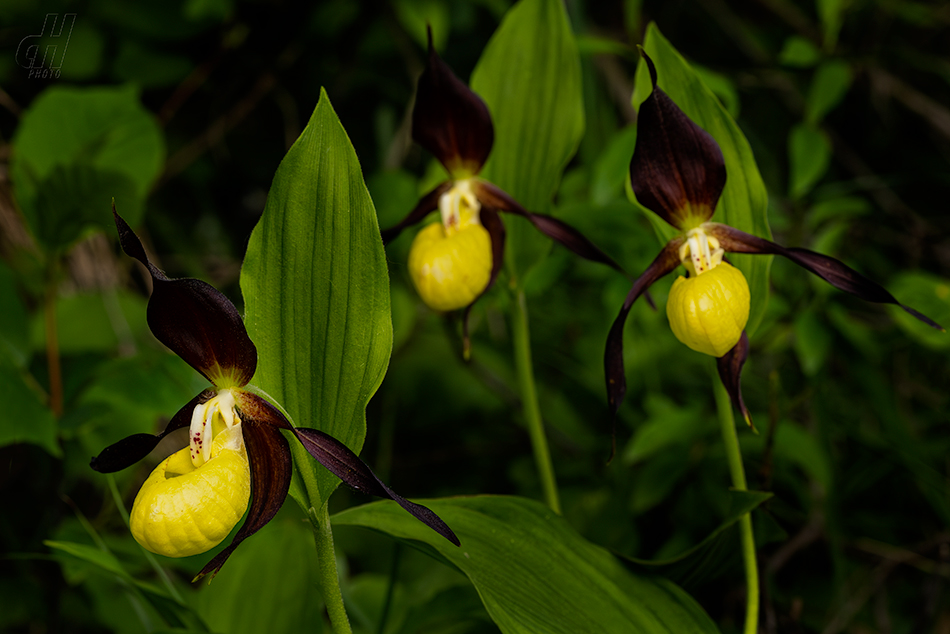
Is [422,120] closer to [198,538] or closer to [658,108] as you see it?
[658,108]

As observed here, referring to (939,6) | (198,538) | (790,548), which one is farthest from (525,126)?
(939,6)

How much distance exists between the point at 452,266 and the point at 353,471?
1.46 ft

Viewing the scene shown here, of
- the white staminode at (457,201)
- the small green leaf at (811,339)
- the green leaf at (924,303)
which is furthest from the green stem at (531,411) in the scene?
the green leaf at (924,303)

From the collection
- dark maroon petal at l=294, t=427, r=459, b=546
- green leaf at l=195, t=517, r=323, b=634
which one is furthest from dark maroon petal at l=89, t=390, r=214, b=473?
green leaf at l=195, t=517, r=323, b=634

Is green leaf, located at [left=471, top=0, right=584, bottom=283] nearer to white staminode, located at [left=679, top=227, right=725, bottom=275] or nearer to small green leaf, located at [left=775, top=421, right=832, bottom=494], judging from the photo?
white staminode, located at [left=679, top=227, right=725, bottom=275]

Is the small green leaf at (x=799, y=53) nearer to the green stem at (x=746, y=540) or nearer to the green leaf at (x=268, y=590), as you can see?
the green stem at (x=746, y=540)

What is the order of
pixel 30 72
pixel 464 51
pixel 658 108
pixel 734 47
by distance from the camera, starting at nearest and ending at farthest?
pixel 658 108 → pixel 30 72 → pixel 464 51 → pixel 734 47

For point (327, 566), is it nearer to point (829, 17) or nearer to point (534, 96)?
point (534, 96)

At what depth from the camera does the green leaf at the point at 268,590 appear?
3.09ft

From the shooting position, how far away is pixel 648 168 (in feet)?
2.48

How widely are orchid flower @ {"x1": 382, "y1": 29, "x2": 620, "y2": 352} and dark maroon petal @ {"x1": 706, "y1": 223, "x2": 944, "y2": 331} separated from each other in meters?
0.17

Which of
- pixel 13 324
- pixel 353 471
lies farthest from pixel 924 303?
pixel 13 324

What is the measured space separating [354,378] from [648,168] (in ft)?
1.41

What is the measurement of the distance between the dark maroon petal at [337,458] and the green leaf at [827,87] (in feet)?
4.52
